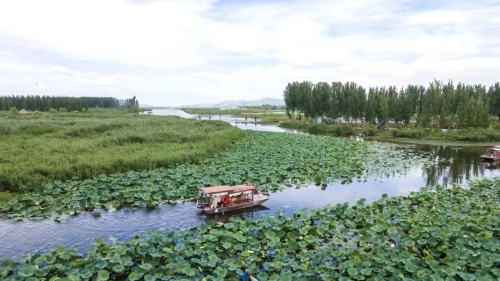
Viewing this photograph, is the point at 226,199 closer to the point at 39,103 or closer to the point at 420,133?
the point at 420,133

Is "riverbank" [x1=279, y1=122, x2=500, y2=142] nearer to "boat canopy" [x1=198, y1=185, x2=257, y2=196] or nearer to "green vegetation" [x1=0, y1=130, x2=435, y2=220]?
"green vegetation" [x1=0, y1=130, x2=435, y2=220]

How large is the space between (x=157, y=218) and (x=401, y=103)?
135 feet

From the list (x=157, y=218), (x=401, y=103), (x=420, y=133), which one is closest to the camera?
(x=157, y=218)

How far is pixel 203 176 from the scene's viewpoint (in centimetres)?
1639

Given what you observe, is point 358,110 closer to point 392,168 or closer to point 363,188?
point 392,168

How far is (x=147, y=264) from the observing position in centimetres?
778

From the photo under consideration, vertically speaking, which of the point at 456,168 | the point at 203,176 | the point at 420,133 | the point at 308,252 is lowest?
the point at 308,252

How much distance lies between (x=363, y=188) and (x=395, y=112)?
3313 cm

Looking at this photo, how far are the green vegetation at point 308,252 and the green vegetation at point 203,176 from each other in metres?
4.16

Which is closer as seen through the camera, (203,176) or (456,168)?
(203,176)

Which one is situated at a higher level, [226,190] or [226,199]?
[226,190]

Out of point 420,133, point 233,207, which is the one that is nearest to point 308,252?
point 233,207

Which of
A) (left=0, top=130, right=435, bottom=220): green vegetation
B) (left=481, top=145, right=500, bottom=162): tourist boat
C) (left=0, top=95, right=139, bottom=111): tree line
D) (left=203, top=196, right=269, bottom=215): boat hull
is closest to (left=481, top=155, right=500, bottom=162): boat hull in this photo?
(left=481, top=145, right=500, bottom=162): tourist boat

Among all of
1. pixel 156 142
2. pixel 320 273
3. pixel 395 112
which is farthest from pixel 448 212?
pixel 395 112
